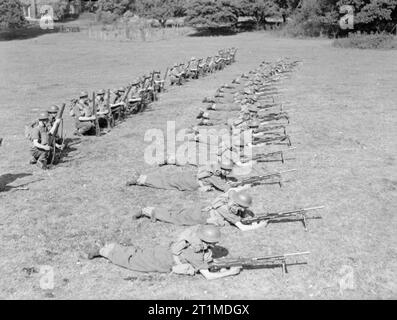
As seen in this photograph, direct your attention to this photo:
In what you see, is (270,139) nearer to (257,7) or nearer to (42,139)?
(42,139)

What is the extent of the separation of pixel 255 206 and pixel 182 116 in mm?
9959

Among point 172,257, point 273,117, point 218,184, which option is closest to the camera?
point 172,257

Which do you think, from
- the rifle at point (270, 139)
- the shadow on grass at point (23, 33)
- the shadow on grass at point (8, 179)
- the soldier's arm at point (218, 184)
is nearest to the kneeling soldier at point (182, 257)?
the soldier's arm at point (218, 184)

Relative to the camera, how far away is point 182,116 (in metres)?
20.9

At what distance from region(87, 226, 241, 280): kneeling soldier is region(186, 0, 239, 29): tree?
194ft

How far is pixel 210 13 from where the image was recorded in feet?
211

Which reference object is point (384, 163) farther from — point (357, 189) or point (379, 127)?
point (379, 127)

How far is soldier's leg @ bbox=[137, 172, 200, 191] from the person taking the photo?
1235 centimetres

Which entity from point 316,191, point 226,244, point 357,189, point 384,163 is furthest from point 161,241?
point 384,163

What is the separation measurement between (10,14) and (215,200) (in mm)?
61155

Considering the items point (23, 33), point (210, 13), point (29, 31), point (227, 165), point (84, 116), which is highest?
point (210, 13)

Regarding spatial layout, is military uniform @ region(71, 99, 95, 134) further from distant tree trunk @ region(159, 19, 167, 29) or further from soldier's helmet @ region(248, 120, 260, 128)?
distant tree trunk @ region(159, 19, 167, 29)

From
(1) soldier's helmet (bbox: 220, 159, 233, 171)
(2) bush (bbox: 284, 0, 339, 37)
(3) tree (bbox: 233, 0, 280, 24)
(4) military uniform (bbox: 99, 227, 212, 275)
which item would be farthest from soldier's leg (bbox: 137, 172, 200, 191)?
(3) tree (bbox: 233, 0, 280, 24)

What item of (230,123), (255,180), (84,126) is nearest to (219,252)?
(255,180)
